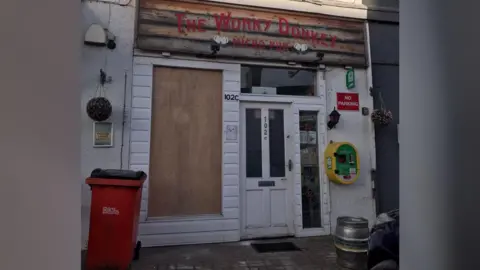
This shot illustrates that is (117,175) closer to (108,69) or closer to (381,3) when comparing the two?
(108,69)

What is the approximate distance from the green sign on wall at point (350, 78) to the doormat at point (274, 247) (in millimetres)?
2987

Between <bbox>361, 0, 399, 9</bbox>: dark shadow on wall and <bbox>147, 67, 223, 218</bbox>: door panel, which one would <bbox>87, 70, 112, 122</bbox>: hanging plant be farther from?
<bbox>361, 0, 399, 9</bbox>: dark shadow on wall

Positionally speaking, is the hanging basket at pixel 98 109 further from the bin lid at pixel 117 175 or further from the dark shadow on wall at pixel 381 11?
the dark shadow on wall at pixel 381 11

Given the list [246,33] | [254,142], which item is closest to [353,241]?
[254,142]

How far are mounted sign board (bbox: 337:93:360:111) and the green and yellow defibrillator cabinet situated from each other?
0.74 metres

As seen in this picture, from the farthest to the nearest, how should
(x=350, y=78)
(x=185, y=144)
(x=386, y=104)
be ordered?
(x=386, y=104), (x=350, y=78), (x=185, y=144)

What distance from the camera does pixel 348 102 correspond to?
18.1 ft

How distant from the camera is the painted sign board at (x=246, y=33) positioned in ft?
15.7

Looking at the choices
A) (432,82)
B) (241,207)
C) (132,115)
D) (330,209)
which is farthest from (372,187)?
(432,82)

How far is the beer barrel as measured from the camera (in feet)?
11.4

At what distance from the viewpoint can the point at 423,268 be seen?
4.12 ft

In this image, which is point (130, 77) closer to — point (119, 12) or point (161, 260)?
point (119, 12)

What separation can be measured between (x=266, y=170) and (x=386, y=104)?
270 centimetres

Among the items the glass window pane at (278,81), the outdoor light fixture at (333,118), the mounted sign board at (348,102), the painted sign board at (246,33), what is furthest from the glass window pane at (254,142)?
the mounted sign board at (348,102)
